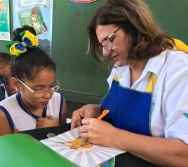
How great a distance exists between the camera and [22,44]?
117 cm

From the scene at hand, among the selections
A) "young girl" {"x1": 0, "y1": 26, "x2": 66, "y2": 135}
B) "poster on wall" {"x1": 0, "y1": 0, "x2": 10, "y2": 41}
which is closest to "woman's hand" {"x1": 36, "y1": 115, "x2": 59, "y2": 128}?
"young girl" {"x1": 0, "y1": 26, "x2": 66, "y2": 135}

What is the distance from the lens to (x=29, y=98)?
3.65 feet

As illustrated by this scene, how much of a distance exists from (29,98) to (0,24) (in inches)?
105

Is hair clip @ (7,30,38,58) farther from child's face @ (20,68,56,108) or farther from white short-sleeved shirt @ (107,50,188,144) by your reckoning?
white short-sleeved shirt @ (107,50,188,144)

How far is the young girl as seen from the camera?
1.09 metres

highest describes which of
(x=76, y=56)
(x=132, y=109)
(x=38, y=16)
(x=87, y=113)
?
(x=38, y=16)

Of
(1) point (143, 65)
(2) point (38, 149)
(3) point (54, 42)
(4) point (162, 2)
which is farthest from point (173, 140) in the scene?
(3) point (54, 42)

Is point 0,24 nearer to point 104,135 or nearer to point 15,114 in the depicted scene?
point 15,114

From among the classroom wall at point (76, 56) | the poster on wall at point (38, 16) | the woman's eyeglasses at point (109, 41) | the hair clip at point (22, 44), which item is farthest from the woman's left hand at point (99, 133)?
the poster on wall at point (38, 16)

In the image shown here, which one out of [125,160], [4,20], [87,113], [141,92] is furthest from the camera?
[4,20]

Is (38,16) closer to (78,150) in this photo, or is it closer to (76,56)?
(76,56)

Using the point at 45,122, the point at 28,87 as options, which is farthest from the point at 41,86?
the point at 45,122

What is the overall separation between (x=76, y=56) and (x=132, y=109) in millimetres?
2281

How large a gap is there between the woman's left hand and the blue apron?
86 millimetres
